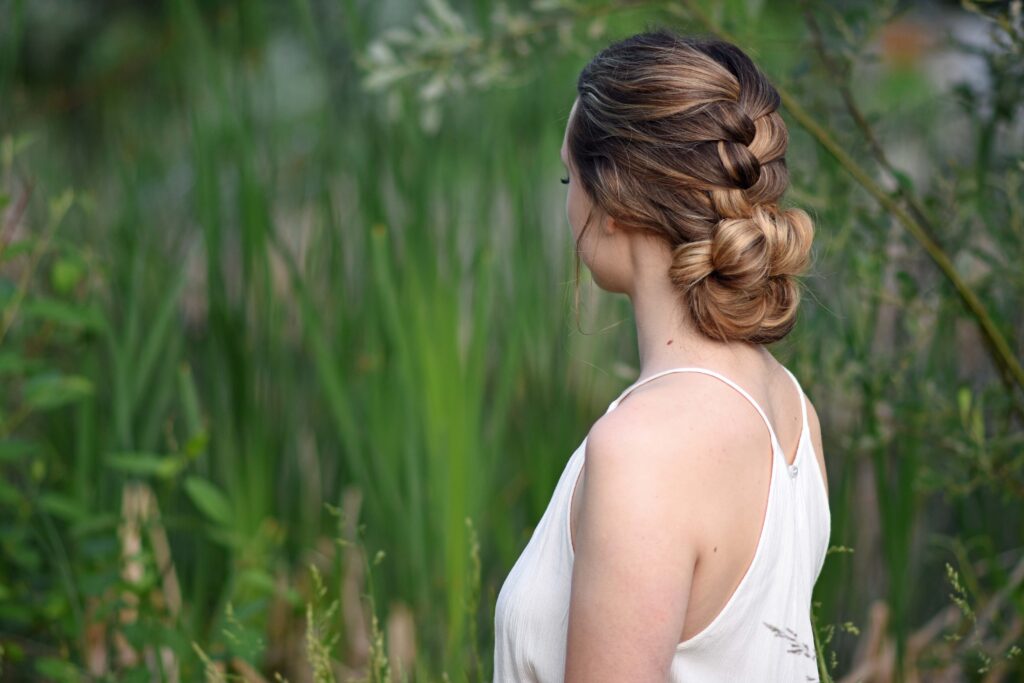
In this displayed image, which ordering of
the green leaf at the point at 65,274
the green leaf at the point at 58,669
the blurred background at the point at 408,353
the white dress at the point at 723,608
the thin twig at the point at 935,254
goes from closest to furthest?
1. the white dress at the point at 723,608
2. the thin twig at the point at 935,254
3. the green leaf at the point at 58,669
4. the blurred background at the point at 408,353
5. the green leaf at the point at 65,274

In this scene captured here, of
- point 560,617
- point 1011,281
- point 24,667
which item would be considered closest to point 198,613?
point 24,667

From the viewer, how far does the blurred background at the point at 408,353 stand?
2.03m

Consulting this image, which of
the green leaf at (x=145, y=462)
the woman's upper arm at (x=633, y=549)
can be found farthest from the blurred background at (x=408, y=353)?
the woman's upper arm at (x=633, y=549)

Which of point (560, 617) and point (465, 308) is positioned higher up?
point (560, 617)

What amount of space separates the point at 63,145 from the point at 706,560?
9.00 ft

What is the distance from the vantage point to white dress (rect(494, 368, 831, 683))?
1.21 meters

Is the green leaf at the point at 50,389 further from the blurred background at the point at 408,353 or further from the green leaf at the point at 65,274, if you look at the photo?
the green leaf at the point at 65,274

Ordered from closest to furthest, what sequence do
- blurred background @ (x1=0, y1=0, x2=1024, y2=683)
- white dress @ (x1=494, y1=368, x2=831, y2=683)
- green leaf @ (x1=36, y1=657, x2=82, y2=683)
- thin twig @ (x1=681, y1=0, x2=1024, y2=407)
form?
1. white dress @ (x1=494, y1=368, x2=831, y2=683)
2. thin twig @ (x1=681, y1=0, x2=1024, y2=407)
3. green leaf @ (x1=36, y1=657, x2=82, y2=683)
4. blurred background @ (x1=0, y1=0, x2=1024, y2=683)

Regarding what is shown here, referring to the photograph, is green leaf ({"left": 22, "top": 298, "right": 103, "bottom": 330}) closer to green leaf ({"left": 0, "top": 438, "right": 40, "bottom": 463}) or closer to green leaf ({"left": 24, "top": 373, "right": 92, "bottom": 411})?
green leaf ({"left": 24, "top": 373, "right": 92, "bottom": 411})

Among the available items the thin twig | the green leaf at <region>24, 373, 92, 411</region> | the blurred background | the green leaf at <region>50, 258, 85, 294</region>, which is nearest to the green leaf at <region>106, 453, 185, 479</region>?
the blurred background

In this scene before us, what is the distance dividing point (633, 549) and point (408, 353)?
1.35m

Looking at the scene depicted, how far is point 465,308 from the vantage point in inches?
115

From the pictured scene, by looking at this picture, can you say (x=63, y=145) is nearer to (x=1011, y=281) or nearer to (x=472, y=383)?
(x=472, y=383)

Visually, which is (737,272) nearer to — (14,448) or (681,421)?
(681,421)
